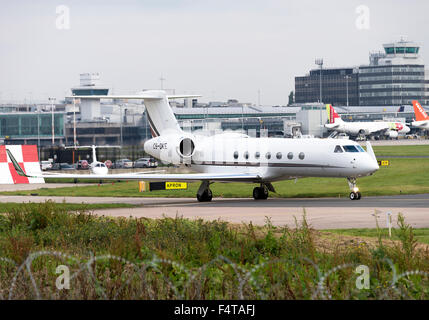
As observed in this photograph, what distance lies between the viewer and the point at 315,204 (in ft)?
107

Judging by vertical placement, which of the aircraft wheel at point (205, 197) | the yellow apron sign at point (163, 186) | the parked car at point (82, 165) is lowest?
the aircraft wheel at point (205, 197)

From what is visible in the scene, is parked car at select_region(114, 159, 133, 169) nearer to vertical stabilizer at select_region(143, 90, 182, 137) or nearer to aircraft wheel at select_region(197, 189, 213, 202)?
vertical stabilizer at select_region(143, 90, 182, 137)

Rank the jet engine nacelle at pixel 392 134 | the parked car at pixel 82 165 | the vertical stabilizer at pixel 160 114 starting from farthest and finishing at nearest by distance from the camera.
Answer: the jet engine nacelle at pixel 392 134, the parked car at pixel 82 165, the vertical stabilizer at pixel 160 114

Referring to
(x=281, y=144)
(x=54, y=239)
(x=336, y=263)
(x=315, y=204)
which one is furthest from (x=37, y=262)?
(x=281, y=144)

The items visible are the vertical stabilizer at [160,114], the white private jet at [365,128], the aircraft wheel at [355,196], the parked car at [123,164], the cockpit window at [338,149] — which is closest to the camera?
the aircraft wheel at [355,196]

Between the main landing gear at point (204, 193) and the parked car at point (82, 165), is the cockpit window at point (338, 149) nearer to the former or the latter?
the main landing gear at point (204, 193)

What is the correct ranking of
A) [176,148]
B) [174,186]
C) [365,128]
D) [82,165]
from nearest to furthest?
[176,148], [174,186], [82,165], [365,128]

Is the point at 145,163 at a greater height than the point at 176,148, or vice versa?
the point at 176,148

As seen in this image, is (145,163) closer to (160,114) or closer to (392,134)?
(160,114)

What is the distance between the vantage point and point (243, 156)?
38281 mm

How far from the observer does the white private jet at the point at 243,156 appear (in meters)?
35.0

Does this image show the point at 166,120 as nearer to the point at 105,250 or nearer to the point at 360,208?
the point at 360,208

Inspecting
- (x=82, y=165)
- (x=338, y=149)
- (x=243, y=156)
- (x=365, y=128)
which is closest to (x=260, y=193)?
(x=243, y=156)

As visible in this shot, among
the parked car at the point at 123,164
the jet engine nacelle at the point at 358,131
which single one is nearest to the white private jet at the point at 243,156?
the parked car at the point at 123,164
